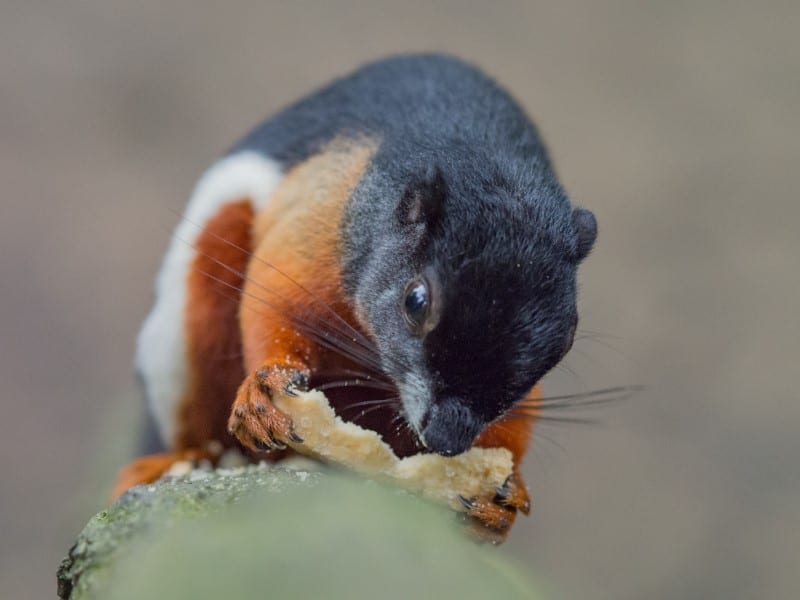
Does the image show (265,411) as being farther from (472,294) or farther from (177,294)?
(177,294)

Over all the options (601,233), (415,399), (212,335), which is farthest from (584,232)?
(601,233)

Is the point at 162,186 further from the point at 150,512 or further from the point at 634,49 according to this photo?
the point at 150,512

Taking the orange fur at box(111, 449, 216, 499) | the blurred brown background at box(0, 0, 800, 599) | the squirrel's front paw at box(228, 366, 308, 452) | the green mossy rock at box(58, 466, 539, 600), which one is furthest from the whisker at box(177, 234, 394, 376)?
the blurred brown background at box(0, 0, 800, 599)

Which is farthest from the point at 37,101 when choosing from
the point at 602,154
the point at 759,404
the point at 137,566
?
the point at 137,566

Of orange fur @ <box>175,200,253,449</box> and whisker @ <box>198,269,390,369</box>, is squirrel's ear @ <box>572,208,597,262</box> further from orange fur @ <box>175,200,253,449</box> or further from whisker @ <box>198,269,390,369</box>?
orange fur @ <box>175,200,253,449</box>

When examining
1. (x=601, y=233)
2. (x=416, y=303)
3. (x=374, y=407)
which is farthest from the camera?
(x=601, y=233)

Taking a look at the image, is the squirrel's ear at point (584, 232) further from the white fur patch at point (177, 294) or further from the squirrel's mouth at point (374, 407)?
the white fur patch at point (177, 294)

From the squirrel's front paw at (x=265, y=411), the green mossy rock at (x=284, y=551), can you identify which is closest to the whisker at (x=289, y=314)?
the squirrel's front paw at (x=265, y=411)
